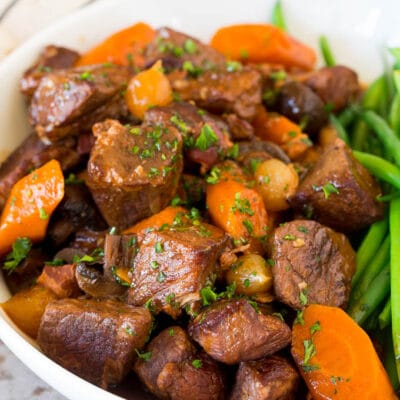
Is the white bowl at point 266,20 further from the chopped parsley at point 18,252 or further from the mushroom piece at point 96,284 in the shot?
the mushroom piece at point 96,284

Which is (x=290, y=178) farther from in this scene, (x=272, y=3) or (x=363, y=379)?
(x=272, y=3)

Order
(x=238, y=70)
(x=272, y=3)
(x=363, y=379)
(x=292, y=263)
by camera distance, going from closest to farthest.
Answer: (x=363, y=379) < (x=292, y=263) < (x=238, y=70) < (x=272, y=3)

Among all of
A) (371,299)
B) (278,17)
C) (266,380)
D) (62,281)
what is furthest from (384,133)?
(62,281)

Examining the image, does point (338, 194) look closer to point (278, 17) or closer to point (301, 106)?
point (301, 106)

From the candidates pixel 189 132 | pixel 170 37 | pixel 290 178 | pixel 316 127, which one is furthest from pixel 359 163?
pixel 170 37

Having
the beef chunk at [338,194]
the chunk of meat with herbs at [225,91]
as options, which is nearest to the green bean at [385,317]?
the beef chunk at [338,194]

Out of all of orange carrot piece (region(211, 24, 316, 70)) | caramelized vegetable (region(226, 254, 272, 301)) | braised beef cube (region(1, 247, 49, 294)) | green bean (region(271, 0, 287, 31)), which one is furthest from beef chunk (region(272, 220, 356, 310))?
green bean (region(271, 0, 287, 31))

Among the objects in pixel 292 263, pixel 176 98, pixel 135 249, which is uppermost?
pixel 176 98

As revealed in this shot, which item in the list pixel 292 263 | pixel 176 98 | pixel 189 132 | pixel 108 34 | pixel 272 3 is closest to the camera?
pixel 292 263
